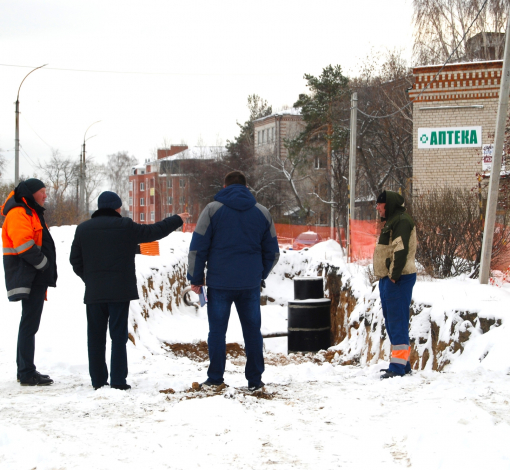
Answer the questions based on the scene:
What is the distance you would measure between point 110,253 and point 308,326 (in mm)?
5944

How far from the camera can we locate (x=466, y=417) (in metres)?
3.78

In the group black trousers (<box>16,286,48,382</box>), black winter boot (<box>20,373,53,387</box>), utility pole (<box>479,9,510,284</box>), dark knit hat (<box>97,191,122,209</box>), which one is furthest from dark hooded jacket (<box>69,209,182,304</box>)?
utility pole (<box>479,9,510,284</box>)

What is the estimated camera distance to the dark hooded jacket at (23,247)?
5.38m

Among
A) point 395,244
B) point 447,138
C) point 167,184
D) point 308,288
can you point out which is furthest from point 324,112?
point 167,184

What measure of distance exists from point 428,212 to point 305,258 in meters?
9.10

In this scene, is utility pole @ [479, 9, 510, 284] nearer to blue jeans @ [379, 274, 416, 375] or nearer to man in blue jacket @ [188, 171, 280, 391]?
blue jeans @ [379, 274, 416, 375]

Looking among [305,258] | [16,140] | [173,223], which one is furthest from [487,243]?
[16,140]

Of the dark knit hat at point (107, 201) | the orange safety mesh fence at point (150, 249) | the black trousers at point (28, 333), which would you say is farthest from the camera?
the orange safety mesh fence at point (150, 249)

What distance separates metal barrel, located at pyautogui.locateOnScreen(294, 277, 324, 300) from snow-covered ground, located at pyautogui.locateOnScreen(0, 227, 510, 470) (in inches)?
159

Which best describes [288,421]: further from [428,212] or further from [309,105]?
[309,105]

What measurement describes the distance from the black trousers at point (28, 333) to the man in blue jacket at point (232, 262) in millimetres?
1555

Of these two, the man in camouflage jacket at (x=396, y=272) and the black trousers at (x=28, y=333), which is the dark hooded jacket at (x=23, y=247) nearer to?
the black trousers at (x=28, y=333)

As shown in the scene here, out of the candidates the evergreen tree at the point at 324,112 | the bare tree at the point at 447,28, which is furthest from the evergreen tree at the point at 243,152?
the bare tree at the point at 447,28

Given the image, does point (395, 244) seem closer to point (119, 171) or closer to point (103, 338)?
point (103, 338)
